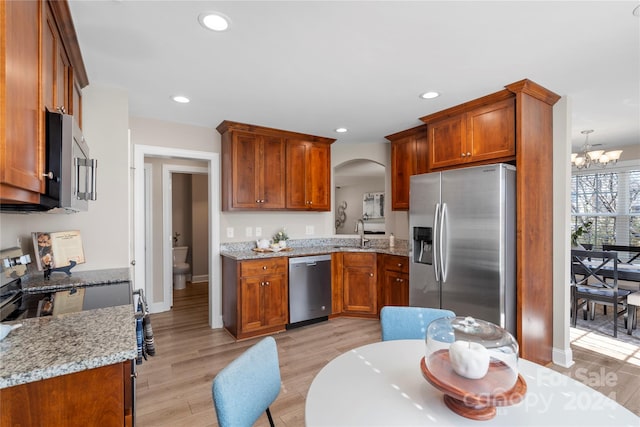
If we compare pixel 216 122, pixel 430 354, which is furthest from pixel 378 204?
pixel 430 354

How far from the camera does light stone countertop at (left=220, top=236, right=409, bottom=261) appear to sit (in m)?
3.58

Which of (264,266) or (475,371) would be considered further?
(264,266)

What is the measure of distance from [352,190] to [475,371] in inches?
316

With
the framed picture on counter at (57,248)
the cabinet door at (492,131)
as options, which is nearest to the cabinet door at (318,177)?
the cabinet door at (492,131)

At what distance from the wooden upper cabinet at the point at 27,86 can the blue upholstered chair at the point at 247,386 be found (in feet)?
2.88

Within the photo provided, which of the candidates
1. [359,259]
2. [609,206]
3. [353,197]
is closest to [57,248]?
[359,259]

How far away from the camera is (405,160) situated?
404cm

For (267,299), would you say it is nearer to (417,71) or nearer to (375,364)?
(375,364)

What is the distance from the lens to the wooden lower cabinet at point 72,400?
94cm

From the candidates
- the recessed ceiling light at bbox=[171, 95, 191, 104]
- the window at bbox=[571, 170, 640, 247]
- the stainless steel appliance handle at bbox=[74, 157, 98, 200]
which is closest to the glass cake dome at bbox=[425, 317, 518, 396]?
the stainless steel appliance handle at bbox=[74, 157, 98, 200]

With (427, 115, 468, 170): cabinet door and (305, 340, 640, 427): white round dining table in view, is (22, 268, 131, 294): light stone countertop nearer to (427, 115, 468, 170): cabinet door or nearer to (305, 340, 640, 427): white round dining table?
(305, 340, 640, 427): white round dining table

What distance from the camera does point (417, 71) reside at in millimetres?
2332

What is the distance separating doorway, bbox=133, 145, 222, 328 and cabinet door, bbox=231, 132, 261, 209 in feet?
1.03

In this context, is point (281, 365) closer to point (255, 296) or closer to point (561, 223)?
point (255, 296)
